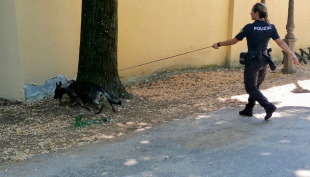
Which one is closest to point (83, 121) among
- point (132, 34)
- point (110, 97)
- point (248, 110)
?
point (110, 97)

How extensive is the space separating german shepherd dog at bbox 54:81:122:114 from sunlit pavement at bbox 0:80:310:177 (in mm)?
1178

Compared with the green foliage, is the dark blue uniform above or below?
above

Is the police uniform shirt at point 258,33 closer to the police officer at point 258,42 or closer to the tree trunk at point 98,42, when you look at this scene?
the police officer at point 258,42

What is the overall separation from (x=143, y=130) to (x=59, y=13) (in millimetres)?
3484

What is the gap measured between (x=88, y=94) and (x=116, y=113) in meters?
0.62

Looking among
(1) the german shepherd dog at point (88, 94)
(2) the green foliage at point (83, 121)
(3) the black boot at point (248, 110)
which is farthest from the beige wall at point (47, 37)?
(3) the black boot at point (248, 110)

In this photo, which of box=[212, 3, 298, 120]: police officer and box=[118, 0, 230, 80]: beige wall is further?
box=[118, 0, 230, 80]: beige wall

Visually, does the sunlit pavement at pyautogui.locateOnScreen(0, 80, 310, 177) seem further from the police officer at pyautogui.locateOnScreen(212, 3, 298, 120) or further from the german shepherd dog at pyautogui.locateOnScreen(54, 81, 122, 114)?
the german shepherd dog at pyautogui.locateOnScreen(54, 81, 122, 114)

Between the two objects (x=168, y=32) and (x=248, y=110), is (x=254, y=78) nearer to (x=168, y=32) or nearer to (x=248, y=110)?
(x=248, y=110)

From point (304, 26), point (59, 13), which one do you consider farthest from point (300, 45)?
point (59, 13)

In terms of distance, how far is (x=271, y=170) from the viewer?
13.4ft

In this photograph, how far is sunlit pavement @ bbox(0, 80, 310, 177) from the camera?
410 centimetres

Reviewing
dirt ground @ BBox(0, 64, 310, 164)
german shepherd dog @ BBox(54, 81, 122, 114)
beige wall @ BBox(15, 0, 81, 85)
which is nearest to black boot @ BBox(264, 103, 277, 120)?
dirt ground @ BBox(0, 64, 310, 164)

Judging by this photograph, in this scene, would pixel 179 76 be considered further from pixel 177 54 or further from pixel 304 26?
pixel 304 26
